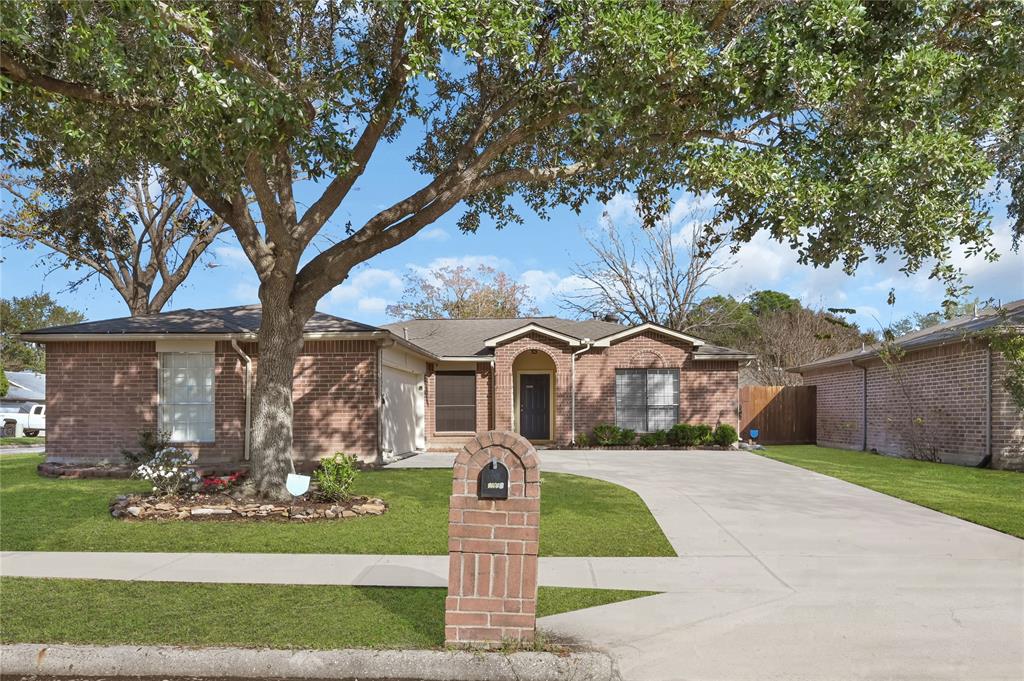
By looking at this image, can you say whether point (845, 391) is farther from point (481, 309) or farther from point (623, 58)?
point (481, 309)

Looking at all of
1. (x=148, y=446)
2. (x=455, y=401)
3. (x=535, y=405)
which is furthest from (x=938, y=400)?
(x=148, y=446)

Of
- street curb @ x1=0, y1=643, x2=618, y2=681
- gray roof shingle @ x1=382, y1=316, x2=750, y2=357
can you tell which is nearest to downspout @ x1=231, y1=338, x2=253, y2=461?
gray roof shingle @ x1=382, y1=316, x2=750, y2=357

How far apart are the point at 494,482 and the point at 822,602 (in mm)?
3023

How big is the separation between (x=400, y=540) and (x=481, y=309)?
35172 millimetres

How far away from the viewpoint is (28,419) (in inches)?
1208

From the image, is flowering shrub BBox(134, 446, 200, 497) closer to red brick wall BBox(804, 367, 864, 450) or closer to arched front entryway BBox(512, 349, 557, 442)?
arched front entryway BBox(512, 349, 557, 442)

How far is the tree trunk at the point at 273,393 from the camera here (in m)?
9.80

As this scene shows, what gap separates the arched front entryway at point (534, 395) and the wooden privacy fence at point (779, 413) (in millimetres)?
6937

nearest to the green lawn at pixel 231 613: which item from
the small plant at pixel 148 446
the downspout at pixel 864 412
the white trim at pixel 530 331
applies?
the small plant at pixel 148 446

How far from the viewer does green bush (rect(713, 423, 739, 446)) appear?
2097 centimetres

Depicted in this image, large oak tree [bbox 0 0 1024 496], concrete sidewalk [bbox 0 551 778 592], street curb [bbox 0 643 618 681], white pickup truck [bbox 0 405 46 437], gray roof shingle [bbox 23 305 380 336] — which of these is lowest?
white pickup truck [bbox 0 405 46 437]

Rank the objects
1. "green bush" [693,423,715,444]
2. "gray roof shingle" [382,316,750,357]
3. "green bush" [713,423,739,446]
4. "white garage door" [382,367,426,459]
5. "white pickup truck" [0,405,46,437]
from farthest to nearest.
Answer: "white pickup truck" [0,405,46,437] → "gray roof shingle" [382,316,750,357] → "green bush" [693,423,715,444] → "green bush" [713,423,739,446] → "white garage door" [382,367,426,459]

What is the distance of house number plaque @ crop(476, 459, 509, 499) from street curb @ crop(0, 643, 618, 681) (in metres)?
0.97

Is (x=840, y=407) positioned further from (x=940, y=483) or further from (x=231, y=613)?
(x=231, y=613)
